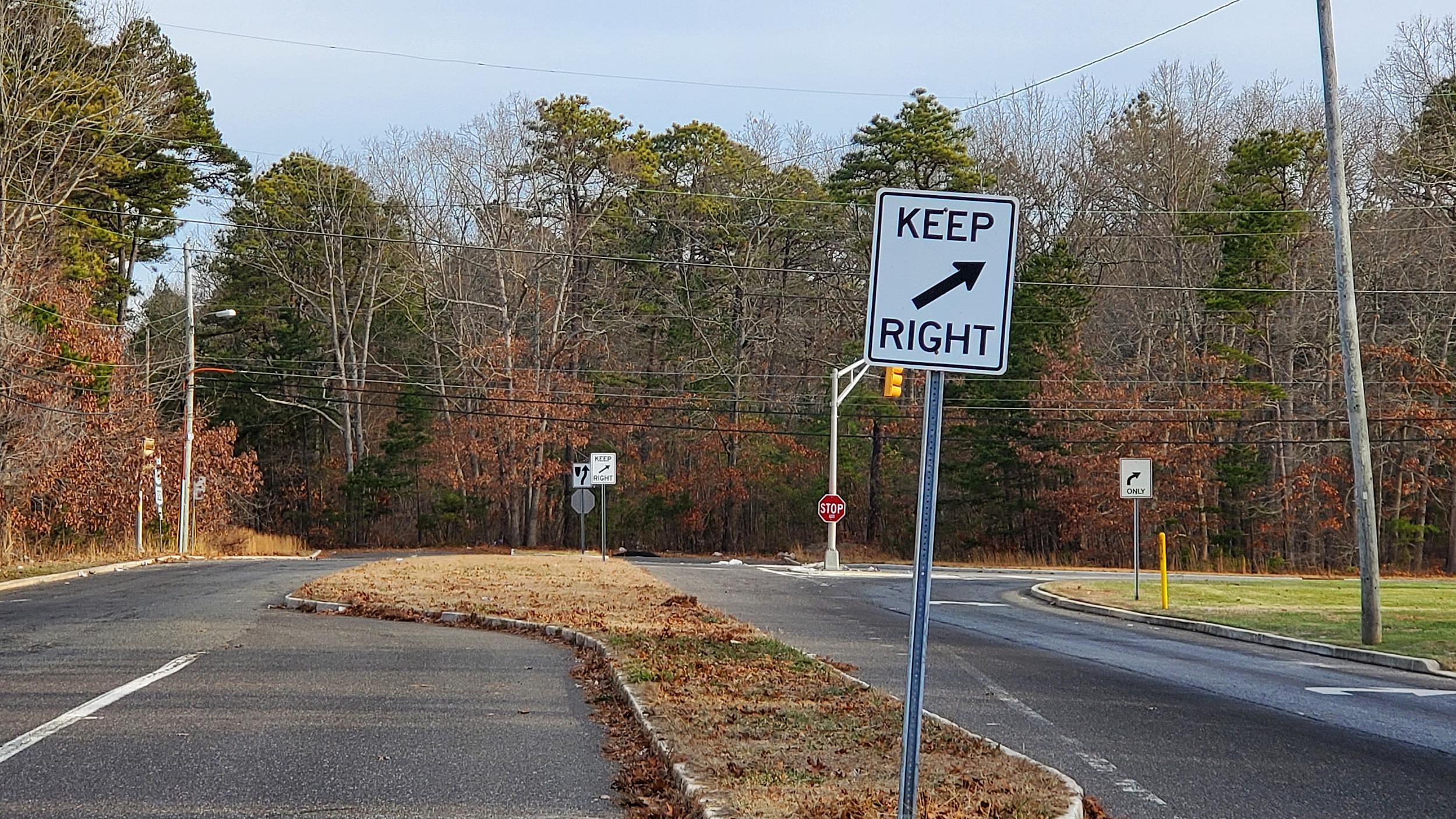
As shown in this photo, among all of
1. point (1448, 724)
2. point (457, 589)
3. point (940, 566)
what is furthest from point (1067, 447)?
point (1448, 724)

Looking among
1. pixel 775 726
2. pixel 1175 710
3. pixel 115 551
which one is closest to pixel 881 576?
pixel 115 551

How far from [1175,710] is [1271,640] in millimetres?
9479

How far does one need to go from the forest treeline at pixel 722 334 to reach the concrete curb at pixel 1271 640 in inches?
962

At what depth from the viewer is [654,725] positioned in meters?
9.48

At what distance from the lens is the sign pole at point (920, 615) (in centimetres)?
546

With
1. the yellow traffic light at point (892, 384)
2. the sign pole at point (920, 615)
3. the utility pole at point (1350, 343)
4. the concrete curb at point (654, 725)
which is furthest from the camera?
the yellow traffic light at point (892, 384)

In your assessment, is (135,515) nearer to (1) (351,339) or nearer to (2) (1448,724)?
(1) (351,339)

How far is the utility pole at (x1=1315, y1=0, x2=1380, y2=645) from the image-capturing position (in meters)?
19.4

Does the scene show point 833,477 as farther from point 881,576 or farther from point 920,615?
point 920,615

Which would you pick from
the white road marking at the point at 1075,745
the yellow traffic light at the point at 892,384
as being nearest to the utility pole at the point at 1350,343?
the white road marking at the point at 1075,745

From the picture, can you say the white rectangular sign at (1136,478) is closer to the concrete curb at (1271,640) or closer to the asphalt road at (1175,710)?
the concrete curb at (1271,640)

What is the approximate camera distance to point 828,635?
18.8m

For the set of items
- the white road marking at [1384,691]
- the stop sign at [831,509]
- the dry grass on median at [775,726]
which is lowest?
the white road marking at [1384,691]

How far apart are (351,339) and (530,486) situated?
1045 centimetres
